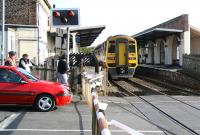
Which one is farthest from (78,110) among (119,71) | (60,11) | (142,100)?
(119,71)

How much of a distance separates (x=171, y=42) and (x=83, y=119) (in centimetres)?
3578

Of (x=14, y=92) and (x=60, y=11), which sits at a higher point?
(x=60, y=11)

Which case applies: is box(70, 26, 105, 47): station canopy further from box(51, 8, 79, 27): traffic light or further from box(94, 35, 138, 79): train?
box(51, 8, 79, 27): traffic light

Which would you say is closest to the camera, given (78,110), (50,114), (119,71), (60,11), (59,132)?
(59,132)

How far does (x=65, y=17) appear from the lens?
49.5ft

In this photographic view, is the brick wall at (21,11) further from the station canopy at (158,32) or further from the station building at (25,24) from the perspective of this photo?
the station canopy at (158,32)

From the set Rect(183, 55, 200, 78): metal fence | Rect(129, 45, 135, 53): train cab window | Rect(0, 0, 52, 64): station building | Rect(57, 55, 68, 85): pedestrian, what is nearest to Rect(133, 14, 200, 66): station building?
Rect(183, 55, 200, 78): metal fence

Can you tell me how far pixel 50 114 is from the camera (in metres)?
12.2

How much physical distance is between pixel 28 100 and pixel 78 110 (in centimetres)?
151

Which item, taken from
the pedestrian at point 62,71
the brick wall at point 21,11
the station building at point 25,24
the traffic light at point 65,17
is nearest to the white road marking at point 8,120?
the traffic light at point 65,17

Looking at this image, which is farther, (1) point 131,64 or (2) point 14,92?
(1) point 131,64

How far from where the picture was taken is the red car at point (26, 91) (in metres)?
12.7

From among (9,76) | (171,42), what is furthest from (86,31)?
(9,76)

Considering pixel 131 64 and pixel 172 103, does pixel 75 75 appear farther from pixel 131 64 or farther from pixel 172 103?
pixel 131 64
